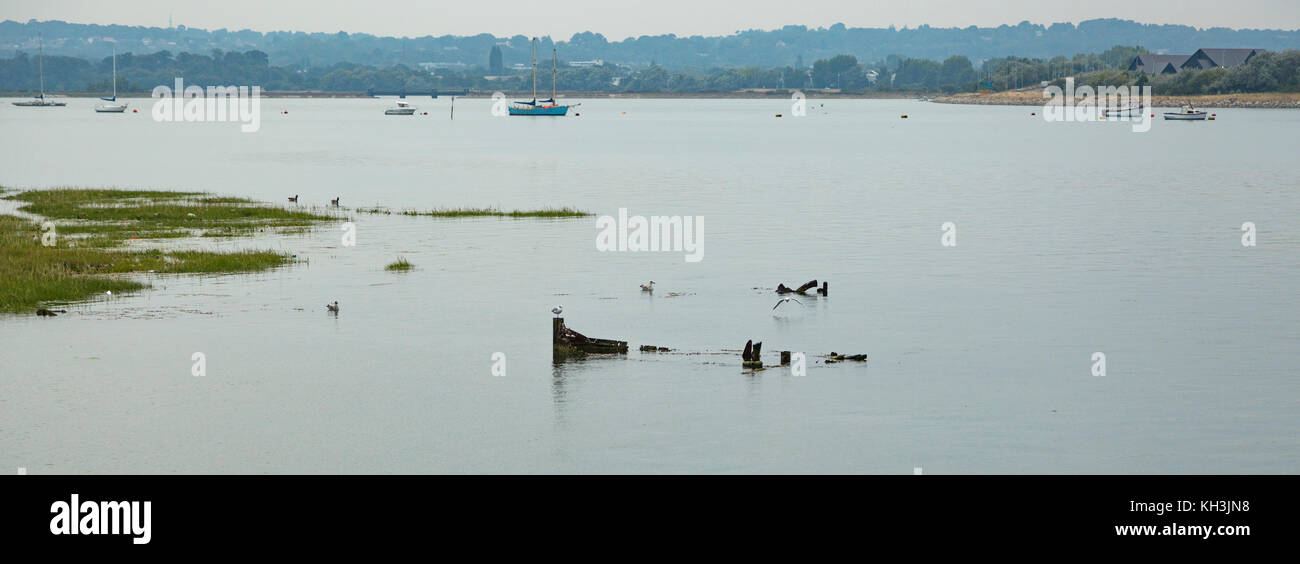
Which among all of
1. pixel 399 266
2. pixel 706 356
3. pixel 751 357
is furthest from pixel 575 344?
pixel 399 266

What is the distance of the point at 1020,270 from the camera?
50.2 m

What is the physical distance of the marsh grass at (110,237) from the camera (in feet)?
130

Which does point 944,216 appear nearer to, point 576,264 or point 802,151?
point 576,264

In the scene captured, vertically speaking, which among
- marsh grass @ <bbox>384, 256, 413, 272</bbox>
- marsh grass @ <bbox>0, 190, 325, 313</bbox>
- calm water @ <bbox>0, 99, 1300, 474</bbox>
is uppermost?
marsh grass @ <bbox>0, 190, 325, 313</bbox>

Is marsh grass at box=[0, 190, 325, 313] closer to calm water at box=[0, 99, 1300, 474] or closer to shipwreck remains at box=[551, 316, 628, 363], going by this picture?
calm water at box=[0, 99, 1300, 474]

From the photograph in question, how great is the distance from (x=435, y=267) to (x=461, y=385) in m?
18.5

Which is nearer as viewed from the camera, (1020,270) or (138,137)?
(1020,270)

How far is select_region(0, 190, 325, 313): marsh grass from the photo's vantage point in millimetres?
39688

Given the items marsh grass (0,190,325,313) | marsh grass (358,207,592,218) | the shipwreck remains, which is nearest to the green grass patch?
marsh grass (358,207,592,218)

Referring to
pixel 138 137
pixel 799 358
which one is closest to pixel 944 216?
pixel 799 358

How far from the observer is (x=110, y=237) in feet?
166

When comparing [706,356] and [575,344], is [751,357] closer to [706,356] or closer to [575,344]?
[706,356]
